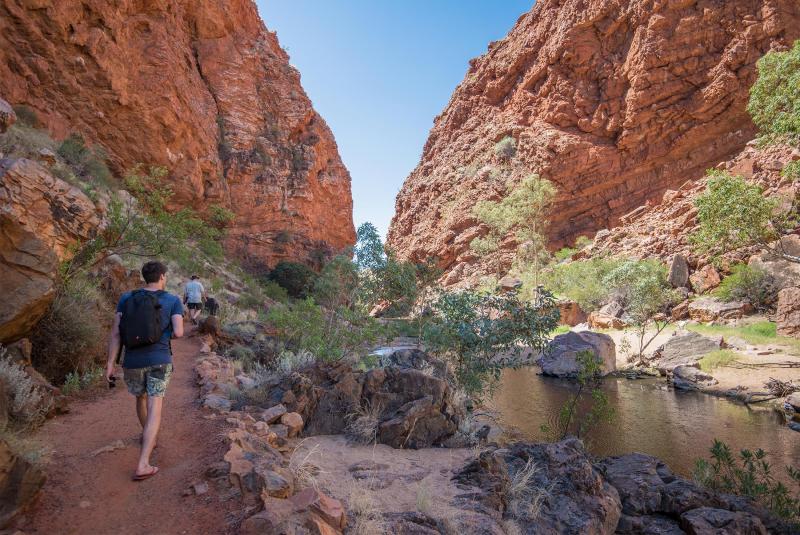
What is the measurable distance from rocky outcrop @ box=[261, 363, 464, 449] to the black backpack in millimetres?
2590

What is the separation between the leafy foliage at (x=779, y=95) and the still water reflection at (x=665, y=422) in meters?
8.89

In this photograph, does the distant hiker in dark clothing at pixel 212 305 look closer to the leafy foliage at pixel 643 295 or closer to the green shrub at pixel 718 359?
the green shrub at pixel 718 359

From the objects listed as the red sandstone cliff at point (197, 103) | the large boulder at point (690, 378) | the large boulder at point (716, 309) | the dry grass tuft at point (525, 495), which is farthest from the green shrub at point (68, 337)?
the large boulder at point (716, 309)

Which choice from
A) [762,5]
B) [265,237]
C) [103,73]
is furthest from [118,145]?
[762,5]

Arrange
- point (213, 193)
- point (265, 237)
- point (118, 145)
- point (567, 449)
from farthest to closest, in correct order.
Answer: point (265, 237) < point (213, 193) < point (118, 145) < point (567, 449)

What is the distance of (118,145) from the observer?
18703mm

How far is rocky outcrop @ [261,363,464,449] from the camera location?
5.61 metres

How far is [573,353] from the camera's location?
17.8 metres

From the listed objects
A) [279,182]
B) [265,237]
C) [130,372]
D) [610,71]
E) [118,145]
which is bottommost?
[130,372]

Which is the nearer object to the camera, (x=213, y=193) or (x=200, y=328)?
(x=200, y=328)

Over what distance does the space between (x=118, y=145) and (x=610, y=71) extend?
146ft

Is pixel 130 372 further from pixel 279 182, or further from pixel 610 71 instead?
pixel 610 71

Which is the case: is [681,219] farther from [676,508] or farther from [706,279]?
[676,508]

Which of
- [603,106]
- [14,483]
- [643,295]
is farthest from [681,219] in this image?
[14,483]
